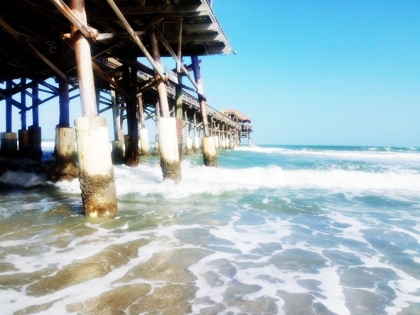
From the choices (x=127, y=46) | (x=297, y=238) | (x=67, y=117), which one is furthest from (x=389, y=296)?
(x=127, y=46)

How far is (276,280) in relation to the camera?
94.7 inches

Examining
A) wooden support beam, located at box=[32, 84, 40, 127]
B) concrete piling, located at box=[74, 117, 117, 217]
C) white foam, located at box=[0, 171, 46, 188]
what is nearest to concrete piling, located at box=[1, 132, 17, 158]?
wooden support beam, located at box=[32, 84, 40, 127]

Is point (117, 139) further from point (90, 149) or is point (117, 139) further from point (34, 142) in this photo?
point (90, 149)

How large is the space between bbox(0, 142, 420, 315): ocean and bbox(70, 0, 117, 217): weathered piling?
267mm

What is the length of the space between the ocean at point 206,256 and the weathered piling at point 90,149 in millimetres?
267

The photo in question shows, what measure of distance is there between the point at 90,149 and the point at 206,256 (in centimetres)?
202

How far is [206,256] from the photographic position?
2838 millimetres

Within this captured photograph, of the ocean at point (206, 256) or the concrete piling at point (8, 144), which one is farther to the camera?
the concrete piling at point (8, 144)

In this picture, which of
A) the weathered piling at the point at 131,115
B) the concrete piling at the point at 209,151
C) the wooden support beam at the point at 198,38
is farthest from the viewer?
the concrete piling at the point at 209,151

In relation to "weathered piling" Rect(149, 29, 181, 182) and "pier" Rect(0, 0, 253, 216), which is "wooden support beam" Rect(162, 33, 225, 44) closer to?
"pier" Rect(0, 0, 253, 216)

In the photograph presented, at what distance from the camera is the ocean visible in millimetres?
2023

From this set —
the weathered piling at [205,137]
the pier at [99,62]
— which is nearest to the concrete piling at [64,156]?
the pier at [99,62]

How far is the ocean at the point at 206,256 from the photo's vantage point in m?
2.02

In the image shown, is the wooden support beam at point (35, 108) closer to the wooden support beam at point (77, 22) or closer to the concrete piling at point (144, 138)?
the concrete piling at point (144, 138)
